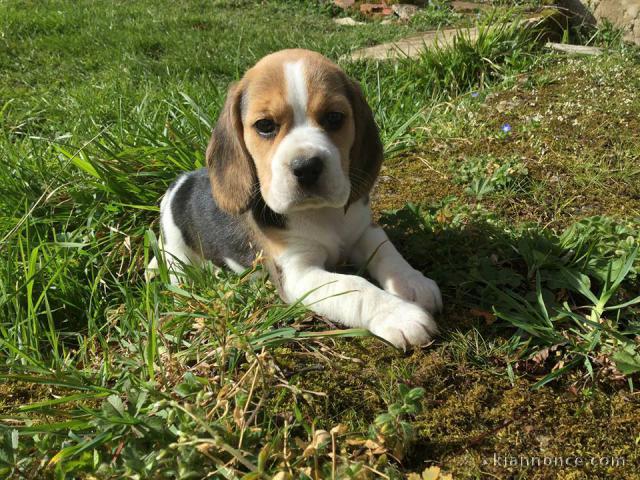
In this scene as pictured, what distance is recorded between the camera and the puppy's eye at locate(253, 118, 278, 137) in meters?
2.53

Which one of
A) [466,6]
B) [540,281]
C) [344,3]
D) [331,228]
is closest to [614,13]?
[466,6]

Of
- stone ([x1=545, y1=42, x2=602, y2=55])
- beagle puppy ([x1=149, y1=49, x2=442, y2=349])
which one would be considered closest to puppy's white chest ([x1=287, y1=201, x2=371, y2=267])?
beagle puppy ([x1=149, y1=49, x2=442, y2=349])

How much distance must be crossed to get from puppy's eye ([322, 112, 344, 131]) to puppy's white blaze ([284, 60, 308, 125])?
0.35 feet

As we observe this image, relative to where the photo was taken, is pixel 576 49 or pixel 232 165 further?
pixel 576 49

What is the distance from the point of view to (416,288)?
2.44 m

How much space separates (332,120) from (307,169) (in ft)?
1.26

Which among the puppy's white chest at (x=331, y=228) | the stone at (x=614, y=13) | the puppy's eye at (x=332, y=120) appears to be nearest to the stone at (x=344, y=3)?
the stone at (x=614, y=13)

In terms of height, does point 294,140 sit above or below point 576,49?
above

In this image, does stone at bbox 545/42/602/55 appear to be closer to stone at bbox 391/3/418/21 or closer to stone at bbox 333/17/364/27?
stone at bbox 391/3/418/21

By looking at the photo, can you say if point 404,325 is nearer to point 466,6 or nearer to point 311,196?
point 311,196

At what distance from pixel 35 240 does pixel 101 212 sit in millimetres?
440

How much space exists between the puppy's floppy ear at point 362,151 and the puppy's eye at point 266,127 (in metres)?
0.42

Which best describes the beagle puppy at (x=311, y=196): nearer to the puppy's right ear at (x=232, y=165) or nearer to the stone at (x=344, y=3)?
the puppy's right ear at (x=232, y=165)

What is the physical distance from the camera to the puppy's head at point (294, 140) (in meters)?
2.35
